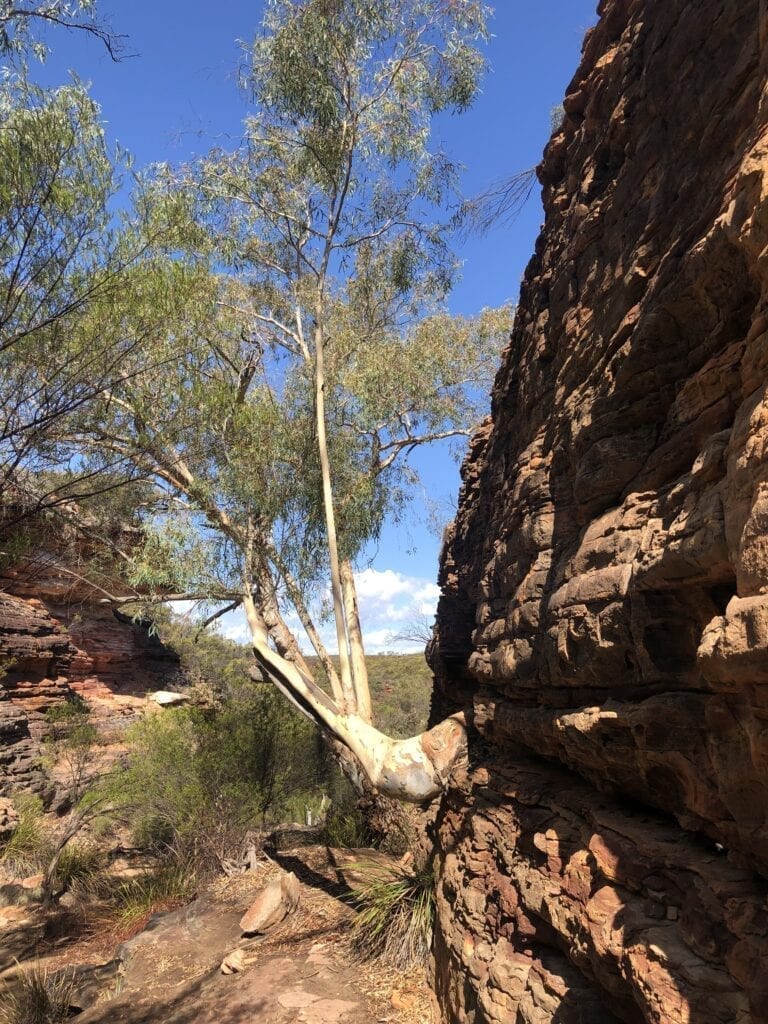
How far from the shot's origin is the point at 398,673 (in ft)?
100

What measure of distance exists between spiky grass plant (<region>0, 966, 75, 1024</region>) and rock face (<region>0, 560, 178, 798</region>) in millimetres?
7450

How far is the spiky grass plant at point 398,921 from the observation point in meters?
5.81

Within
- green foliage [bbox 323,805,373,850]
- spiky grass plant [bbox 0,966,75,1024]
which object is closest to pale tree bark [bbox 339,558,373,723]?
green foliage [bbox 323,805,373,850]

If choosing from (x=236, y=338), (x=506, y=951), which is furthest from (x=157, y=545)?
(x=506, y=951)

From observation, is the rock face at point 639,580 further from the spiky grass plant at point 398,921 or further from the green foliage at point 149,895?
the green foliage at point 149,895

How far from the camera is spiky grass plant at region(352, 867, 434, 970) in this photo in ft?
19.1

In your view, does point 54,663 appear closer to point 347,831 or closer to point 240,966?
point 347,831

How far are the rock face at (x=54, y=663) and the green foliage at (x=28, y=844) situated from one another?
1.65 m

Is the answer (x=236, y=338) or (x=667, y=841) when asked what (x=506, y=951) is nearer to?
(x=667, y=841)

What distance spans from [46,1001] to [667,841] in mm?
5915

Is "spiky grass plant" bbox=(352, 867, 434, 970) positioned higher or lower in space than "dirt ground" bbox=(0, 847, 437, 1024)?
higher

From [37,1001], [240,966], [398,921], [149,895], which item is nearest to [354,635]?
[149,895]

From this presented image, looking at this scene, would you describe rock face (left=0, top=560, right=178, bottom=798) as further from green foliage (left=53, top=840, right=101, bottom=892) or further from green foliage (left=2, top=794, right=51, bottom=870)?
green foliage (left=53, top=840, right=101, bottom=892)

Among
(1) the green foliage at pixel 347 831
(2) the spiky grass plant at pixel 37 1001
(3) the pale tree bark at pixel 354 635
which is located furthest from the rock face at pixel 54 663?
(2) the spiky grass plant at pixel 37 1001
